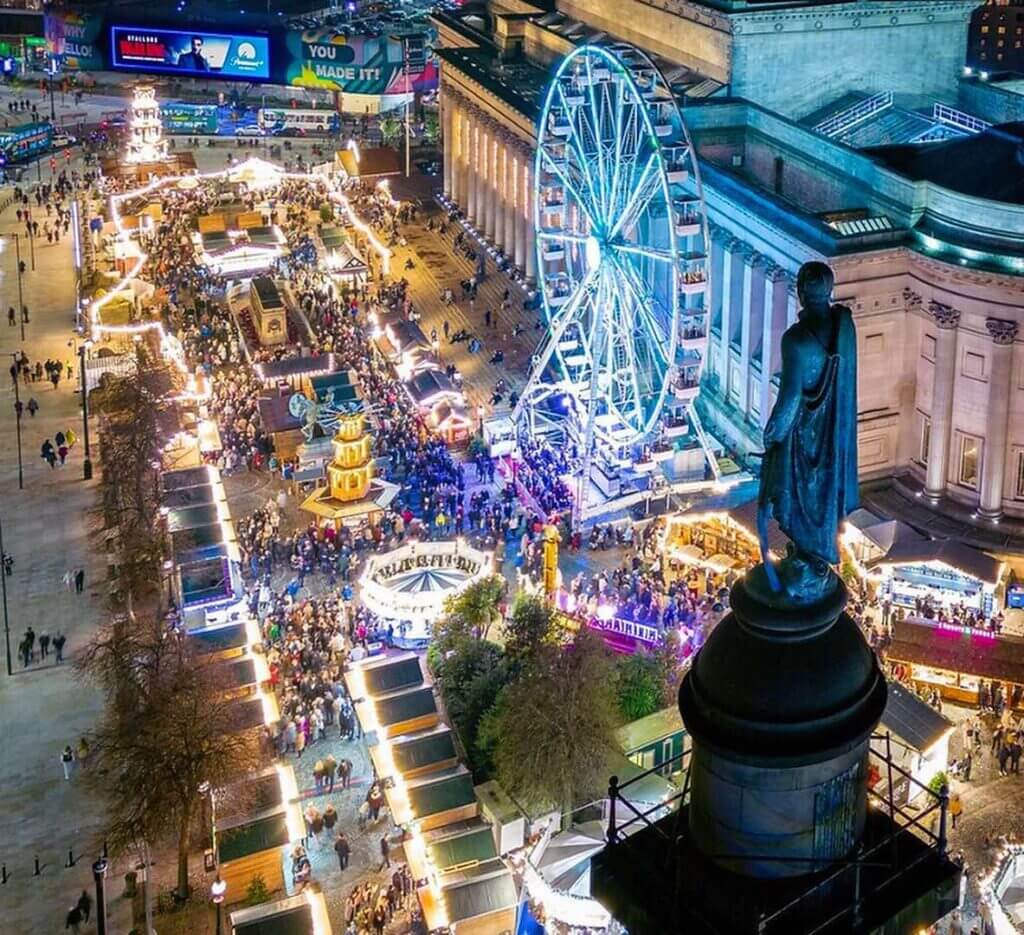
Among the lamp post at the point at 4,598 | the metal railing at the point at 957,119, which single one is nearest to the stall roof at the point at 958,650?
the lamp post at the point at 4,598

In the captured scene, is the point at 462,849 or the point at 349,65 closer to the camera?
the point at 462,849

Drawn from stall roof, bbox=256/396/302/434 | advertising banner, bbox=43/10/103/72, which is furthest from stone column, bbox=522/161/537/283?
advertising banner, bbox=43/10/103/72

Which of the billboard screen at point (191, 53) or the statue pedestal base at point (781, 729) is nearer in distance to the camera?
the statue pedestal base at point (781, 729)

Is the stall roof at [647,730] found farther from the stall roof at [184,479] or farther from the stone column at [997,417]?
the stall roof at [184,479]

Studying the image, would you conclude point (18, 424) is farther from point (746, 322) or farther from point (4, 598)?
point (746, 322)

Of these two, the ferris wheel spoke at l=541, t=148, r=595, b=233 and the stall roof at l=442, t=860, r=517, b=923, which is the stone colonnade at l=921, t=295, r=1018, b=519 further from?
the stall roof at l=442, t=860, r=517, b=923

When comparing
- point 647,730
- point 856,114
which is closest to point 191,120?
point 856,114
